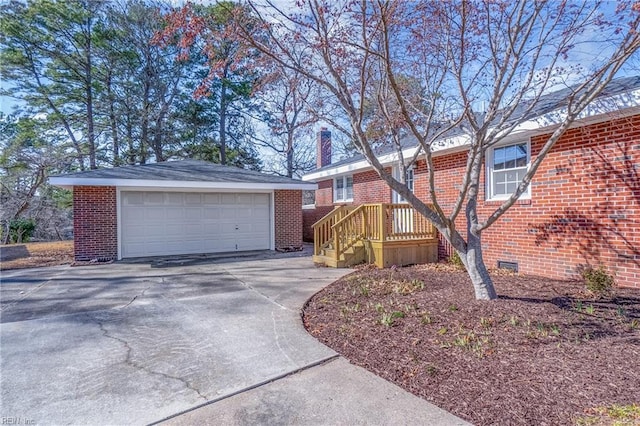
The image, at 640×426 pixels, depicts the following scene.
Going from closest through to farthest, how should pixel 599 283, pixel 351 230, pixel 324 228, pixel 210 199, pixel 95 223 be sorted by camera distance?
pixel 599 283, pixel 351 230, pixel 324 228, pixel 95 223, pixel 210 199

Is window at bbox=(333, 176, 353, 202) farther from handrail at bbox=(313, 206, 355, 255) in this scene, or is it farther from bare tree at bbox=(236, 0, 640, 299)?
bare tree at bbox=(236, 0, 640, 299)

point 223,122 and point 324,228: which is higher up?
point 223,122

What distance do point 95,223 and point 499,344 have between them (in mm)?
10147

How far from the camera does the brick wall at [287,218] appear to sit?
39.9 ft

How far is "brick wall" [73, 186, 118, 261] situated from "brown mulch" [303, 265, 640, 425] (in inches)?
281

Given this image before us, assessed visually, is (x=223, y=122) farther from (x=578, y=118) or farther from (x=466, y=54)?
(x=578, y=118)

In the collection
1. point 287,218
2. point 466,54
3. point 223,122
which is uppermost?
point 223,122

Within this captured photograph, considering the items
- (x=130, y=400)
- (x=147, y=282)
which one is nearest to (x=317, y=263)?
(x=147, y=282)

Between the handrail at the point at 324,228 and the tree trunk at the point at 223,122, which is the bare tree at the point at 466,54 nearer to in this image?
the handrail at the point at 324,228

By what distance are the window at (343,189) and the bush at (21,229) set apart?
14772mm

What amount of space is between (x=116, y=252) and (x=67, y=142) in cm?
1405

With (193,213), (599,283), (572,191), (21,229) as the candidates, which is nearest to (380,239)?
(572,191)

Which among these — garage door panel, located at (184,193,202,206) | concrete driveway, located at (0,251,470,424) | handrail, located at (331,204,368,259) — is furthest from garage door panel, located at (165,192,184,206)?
handrail, located at (331,204,368,259)

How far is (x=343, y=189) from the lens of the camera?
46.4 ft
